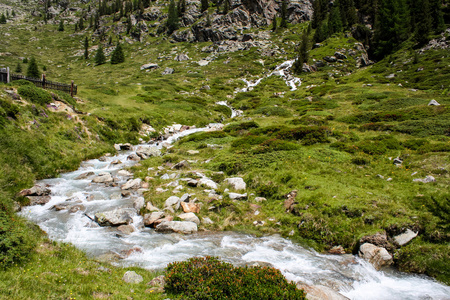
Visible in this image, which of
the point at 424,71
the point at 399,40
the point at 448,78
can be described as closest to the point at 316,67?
the point at 399,40

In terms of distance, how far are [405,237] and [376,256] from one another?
157cm

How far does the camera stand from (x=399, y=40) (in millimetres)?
79500

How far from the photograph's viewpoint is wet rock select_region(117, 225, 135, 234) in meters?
10.3

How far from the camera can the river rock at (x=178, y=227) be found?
1042 centimetres

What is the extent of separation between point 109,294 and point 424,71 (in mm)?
67392

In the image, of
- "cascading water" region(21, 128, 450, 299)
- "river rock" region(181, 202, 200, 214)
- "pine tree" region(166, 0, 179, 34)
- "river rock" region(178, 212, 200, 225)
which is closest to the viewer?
"cascading water" region(21, 128, 450, 299)

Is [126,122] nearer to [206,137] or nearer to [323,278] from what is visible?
[206,137]

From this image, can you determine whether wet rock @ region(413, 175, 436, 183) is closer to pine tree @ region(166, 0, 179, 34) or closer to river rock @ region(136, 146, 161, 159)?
river rock @ region(136, 146, 161, 159)

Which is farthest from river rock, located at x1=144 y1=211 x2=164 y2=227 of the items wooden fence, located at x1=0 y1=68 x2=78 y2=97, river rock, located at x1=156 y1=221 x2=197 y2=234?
wooden fence, located at x1=0 y1=68 x2=78 y2=97

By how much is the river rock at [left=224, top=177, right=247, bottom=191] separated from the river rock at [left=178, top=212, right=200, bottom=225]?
3782mm

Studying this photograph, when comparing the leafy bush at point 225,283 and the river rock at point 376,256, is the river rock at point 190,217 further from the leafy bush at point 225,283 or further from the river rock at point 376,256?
the river rock at point 376,256

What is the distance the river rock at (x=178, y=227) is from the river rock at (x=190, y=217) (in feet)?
0.98

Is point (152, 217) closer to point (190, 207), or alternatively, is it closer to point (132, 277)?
point (190, 207)

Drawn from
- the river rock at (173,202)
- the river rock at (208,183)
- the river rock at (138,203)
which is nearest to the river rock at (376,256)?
the river rock at (208,183)
